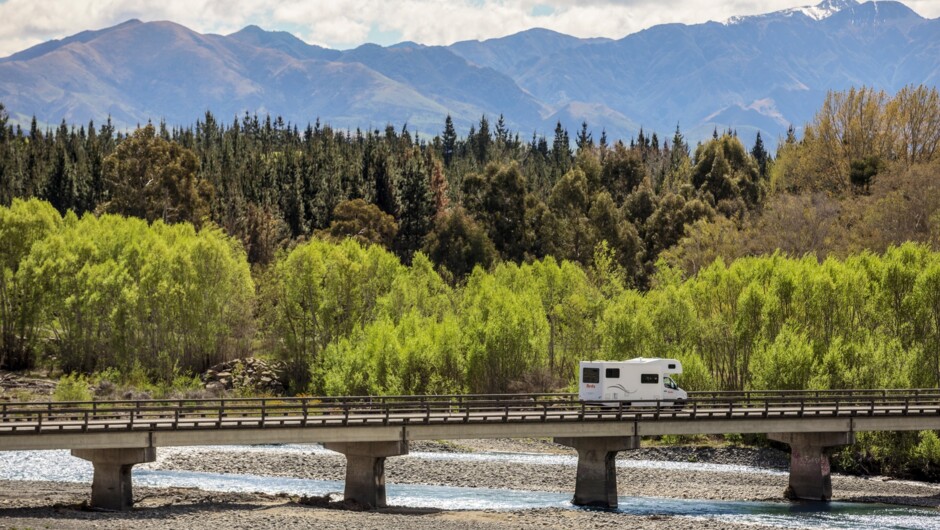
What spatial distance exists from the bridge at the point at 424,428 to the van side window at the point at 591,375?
1293 millimetres

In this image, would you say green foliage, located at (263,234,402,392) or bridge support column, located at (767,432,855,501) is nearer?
bridge support column, located at (767,432,855,501)

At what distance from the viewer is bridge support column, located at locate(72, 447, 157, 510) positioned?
4925cm

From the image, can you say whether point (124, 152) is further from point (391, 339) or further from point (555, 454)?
point (555, 454)

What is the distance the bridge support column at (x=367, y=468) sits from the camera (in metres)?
52.8

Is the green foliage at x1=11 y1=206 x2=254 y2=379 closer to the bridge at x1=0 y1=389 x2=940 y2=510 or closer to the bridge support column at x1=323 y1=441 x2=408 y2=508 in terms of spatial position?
the bridge at x1=0 y1=389 x2=940 y2=510

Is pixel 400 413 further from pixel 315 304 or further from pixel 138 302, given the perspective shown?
pixel 138 302

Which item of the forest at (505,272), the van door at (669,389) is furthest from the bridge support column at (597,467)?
the forest at (505,272)

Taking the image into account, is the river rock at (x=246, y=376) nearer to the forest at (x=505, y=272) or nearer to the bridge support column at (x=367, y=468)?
the forest at (x=505, y=272)

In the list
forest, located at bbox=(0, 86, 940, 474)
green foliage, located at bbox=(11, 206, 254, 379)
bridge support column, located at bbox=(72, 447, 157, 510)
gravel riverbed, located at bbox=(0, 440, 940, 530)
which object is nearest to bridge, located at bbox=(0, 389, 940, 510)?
bridge support column, located at bbox=(72, 447, 157, 510)

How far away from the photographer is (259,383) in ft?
313

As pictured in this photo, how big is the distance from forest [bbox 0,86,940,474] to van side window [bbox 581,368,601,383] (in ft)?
56.2

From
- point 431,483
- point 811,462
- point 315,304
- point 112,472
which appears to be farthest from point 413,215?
point 112,472

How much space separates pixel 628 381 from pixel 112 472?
949 inches

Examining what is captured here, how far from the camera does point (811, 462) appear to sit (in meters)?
59.5
